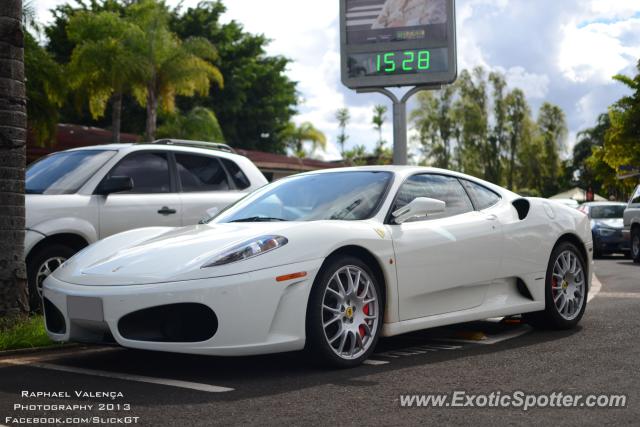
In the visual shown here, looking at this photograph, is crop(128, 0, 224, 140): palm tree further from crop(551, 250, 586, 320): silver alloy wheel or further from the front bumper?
the front bumper

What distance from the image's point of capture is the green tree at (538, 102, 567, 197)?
64812 mm

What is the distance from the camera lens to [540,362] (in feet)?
18.1

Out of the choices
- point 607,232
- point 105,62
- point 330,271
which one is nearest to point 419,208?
point 330,271

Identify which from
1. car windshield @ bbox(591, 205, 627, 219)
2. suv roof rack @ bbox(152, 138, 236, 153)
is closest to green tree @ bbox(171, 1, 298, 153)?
car windshield @ bbox(591, 205, 627, 219)

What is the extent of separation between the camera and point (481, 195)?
680 cm

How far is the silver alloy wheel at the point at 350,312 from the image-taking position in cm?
527

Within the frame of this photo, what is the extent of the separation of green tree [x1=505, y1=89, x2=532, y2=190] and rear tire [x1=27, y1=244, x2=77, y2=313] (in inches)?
2307

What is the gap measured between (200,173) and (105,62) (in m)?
22.9

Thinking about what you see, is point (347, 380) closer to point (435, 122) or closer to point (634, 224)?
point (634, 224)

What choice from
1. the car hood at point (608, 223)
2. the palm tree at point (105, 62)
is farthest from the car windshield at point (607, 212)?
the palm tree at point (105, 62)

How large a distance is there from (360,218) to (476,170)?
2298 inches

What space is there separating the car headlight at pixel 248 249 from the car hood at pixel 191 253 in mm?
34

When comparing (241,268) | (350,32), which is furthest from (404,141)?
(241,268)

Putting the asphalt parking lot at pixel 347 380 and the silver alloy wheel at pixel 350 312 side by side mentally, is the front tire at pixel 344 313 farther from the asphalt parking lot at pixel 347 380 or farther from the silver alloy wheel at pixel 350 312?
the asphalt parking lot at pixel 347 380
